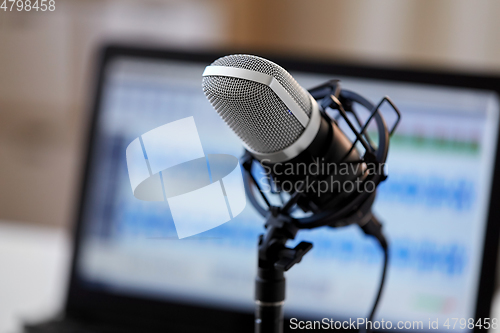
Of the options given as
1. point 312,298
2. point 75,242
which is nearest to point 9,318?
point 75,242

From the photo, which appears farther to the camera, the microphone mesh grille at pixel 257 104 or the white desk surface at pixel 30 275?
the white desk surface at pixel 30 275

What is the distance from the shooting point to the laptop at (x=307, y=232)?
0.51 m

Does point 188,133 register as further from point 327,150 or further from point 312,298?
point 312,298

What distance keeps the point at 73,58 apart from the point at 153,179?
4.40 ft

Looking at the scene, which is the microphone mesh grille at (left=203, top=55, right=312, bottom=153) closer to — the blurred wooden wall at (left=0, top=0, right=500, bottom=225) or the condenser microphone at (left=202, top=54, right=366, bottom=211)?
the condenser microphone at (left=202, top=54, right=366, bottom=211)

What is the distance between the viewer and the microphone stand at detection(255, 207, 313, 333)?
0.29 m

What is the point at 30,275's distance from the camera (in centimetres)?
76

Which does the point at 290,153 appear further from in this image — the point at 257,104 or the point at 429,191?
the point at 429,191

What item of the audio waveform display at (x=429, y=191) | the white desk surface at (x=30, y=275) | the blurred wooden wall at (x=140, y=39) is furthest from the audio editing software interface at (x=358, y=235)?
the blurred wooden wall at (x=140, y=39)

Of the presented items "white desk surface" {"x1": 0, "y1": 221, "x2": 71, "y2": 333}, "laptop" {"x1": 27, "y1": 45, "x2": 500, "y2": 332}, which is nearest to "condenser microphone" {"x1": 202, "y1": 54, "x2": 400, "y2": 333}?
"laptop" {"x1": 27, "y1": 45, "x2": 500, "y2": 332}

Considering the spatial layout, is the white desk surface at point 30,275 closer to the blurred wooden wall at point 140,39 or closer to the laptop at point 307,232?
the laptop at point 307,232

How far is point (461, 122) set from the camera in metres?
0.51

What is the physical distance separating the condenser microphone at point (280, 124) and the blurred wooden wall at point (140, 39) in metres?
1.18

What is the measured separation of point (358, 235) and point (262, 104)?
32cm
